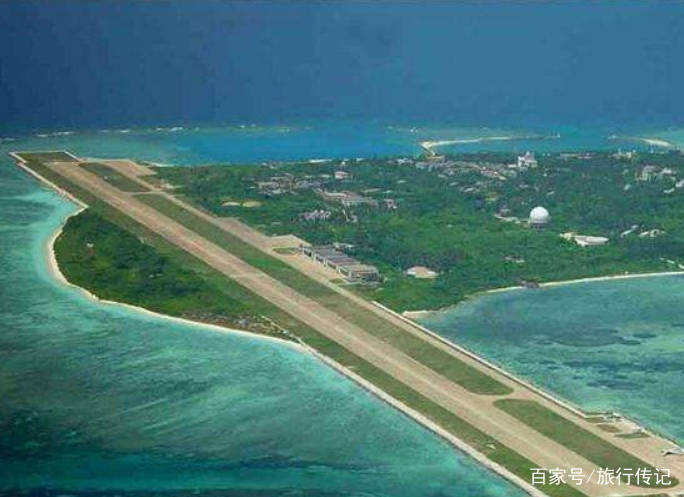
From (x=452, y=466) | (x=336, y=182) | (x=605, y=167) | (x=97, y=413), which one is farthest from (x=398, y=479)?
Result: (x=605, y=167)

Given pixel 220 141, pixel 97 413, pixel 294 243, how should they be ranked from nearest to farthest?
pixel 97 413 < pixel 294 243 < pixel 220 141

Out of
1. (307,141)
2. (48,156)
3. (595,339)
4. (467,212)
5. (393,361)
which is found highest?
(393,361)

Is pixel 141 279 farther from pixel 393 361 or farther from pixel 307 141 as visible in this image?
pixel 307 141

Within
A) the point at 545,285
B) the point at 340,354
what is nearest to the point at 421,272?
the point at 545,285

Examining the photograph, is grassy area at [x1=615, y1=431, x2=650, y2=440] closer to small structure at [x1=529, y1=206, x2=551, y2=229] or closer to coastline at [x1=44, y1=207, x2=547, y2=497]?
coastline at [x1=44, y1=207, x2=547, y2=497]

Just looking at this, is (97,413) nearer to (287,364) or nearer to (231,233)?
(287,364)

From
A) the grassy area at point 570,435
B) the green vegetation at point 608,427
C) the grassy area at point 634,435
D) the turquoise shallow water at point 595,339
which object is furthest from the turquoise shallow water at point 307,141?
the grassy area at point 634,435

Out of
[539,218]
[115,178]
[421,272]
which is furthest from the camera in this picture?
[115,178]
